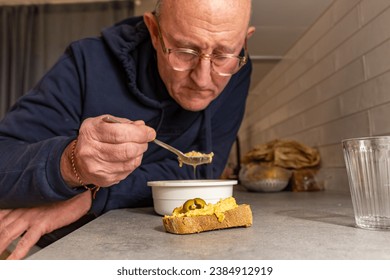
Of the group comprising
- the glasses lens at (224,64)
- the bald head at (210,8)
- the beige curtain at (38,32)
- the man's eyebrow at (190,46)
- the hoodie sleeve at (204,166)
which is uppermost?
the beige curtain at (38,32)

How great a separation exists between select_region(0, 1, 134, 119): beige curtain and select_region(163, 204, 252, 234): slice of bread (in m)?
2.47

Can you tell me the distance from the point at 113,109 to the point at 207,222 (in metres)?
0.52

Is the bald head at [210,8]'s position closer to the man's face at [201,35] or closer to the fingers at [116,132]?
the man's face at [201,35]

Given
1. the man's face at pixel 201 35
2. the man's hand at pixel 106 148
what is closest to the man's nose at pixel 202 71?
the man's face at pixel 201 35

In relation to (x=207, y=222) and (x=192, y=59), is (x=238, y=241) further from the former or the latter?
(x=192, y=59)

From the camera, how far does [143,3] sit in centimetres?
288

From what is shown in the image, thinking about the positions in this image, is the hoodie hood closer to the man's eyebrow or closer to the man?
the man

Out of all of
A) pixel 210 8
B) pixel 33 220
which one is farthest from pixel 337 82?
pixel 33 220

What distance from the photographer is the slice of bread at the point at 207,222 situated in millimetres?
592

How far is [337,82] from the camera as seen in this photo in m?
1.35

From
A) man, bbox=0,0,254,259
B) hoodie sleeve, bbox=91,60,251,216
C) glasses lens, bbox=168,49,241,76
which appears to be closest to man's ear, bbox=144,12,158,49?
man, bbox=0,0,254,259

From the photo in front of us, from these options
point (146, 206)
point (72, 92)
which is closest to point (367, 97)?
point (146, 206)

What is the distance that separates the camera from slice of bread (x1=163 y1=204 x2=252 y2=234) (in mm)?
592

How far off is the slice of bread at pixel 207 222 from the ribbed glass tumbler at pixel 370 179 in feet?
0.64
